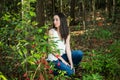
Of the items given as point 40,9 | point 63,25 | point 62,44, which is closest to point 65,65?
point 62,44

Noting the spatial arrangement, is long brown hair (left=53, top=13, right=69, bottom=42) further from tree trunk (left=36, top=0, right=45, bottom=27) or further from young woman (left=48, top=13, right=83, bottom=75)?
tree trunk (left=36, top=0, right=45, bottom=27)

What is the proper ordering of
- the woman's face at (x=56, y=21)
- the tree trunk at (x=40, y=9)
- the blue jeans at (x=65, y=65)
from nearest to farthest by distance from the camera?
1. the blue jeans at (x=65, y=65)
2. the woman's face at (x=56, y=21)
3. the tree trunk at (x=40, y=9)

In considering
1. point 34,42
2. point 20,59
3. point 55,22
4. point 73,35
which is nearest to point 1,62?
point 20,59

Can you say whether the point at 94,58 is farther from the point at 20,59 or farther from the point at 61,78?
the point at 20,59

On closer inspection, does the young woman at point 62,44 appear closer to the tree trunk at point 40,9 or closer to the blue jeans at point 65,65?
the blue jeans at point 65,65

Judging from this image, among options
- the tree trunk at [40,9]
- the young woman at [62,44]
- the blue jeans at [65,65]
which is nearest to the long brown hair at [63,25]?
the young woman at [62,44]

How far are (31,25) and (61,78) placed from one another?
1078 millimetres

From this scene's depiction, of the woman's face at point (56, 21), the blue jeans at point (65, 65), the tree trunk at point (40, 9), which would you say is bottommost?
the blue jeans at point (65, 65)

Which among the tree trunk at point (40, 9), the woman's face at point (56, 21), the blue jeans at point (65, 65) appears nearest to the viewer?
the blue jeans at point (65, 65)

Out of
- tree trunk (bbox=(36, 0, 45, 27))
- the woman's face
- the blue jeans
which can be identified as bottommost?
the blue jeans

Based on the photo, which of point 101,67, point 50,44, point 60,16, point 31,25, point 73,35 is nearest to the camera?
point 50,44

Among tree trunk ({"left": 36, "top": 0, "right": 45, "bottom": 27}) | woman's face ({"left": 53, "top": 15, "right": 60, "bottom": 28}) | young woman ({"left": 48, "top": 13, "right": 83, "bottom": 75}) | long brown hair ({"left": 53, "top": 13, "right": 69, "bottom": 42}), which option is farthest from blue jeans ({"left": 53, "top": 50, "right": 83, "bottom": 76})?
tree trunk ({"left": 36, "top": 0, "right": 45, "bottom": 27})

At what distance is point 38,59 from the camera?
4551 millimetres

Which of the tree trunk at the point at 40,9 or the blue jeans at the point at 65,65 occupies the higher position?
the tree trunk at the point at 40,9
